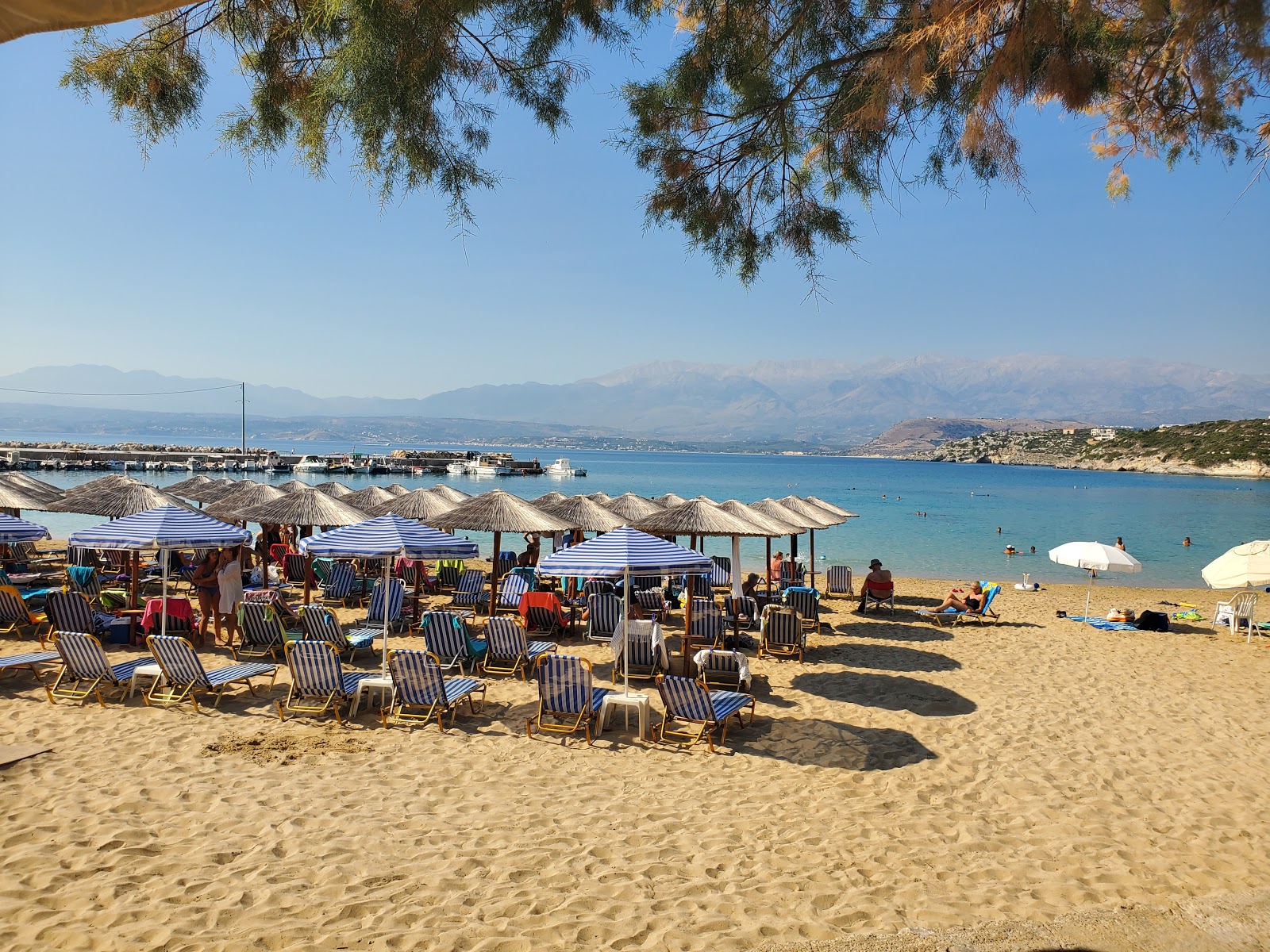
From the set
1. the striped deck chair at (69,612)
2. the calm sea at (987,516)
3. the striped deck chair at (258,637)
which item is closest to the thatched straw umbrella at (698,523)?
the striped deck chair at (258,637)

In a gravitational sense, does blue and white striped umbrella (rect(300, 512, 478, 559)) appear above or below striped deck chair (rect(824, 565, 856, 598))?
above

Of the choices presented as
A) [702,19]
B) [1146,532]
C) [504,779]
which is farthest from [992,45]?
[1146,532]

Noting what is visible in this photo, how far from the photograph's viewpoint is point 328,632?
30.7ft

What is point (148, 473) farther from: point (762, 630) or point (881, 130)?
point (881, 130)

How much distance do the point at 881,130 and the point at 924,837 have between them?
4640 mm

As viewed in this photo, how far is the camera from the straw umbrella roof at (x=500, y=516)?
1187 centimetres

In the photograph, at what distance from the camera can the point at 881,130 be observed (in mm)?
4562

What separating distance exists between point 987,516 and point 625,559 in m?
48.7

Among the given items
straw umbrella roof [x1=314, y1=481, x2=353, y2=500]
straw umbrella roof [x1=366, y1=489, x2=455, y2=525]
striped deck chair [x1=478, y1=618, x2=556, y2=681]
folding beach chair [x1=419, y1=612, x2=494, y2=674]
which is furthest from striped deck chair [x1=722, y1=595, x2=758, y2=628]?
straw umbrella roof [x1=314, y1=481, x2=353, y2=500]

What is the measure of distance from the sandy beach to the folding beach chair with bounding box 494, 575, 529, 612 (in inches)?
171

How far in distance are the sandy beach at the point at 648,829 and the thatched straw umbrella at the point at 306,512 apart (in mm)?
4609

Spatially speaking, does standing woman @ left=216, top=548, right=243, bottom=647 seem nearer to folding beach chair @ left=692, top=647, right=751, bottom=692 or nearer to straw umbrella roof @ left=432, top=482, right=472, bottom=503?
straw umbrella roof @ left=432, top=482, right=472, bottom=503

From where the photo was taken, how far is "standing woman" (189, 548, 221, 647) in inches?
403

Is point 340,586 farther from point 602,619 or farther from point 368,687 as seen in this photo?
point 368,687
